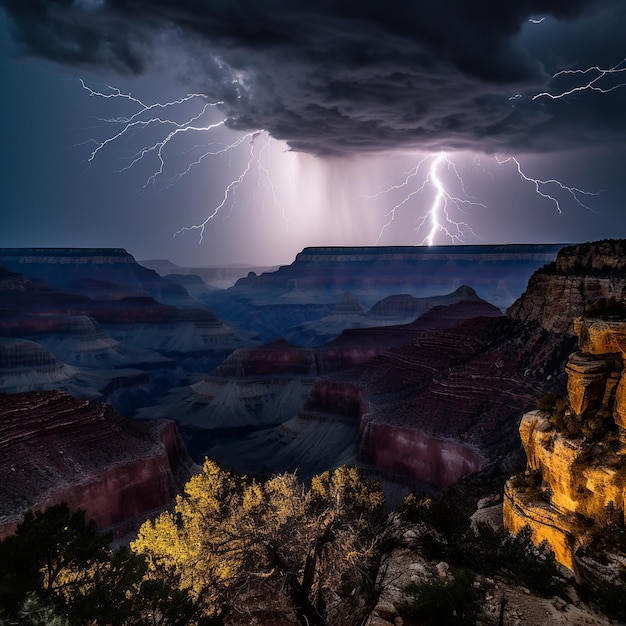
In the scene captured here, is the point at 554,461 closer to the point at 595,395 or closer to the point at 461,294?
the point at 595,395

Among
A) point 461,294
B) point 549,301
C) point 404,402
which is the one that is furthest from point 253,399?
point 461,294

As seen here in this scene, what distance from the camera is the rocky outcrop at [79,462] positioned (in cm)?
2806

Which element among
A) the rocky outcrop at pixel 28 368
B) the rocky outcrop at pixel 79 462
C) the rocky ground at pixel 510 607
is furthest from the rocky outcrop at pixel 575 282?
the rocky outcrop at pixel 28 368

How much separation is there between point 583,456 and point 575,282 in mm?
25361

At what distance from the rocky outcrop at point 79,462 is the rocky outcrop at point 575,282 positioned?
33667mm

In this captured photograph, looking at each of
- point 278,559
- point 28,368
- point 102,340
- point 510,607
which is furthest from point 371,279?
point 510,607

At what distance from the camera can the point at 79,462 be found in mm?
31141

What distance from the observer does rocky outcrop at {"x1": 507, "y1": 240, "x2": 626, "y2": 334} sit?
114 feet

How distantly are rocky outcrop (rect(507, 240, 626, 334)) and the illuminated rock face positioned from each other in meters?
20.8

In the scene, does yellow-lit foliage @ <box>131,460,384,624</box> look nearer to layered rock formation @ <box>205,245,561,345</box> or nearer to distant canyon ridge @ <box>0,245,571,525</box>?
distant canyon ridge @ <box>0,245,571,525</box>

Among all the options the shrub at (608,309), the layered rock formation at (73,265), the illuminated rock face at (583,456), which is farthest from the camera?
the layered rock formation at (73,265)

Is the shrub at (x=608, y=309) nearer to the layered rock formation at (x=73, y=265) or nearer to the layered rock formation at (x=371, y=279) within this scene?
the layered rock formation at (x=371, y=279)

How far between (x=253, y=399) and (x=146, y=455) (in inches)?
1605

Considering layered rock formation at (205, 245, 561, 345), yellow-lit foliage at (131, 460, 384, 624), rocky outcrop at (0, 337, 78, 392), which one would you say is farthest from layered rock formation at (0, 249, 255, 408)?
yellow-lit foliage at (131, 460, 384, 624)
